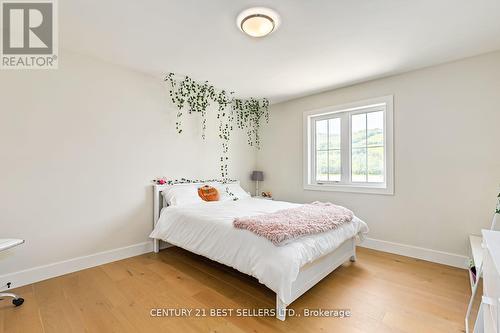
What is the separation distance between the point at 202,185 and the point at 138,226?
106 centimetres

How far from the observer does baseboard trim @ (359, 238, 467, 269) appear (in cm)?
272

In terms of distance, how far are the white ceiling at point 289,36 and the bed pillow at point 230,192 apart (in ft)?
5.77

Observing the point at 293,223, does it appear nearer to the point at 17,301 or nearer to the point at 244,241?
the point at 244,241

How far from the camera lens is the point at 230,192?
12.9ft

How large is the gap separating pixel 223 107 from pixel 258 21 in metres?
2.27

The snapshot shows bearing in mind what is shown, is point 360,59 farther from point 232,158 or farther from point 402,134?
point 232,158

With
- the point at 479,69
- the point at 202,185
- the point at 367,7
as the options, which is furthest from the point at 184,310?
the point at 479,69

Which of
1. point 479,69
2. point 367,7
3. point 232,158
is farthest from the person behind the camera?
point 232,158

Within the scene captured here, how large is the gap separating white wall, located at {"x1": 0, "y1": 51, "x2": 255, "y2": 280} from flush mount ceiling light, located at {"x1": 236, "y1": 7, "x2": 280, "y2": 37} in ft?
5.92

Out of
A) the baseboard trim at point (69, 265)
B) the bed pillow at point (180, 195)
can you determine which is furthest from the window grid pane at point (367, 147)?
the baseboard trim at point (69, 265)

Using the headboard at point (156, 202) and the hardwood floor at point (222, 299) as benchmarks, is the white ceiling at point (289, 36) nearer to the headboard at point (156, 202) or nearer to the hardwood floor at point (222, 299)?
the headboard at point (156, 202)

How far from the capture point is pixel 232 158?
4.41 metres

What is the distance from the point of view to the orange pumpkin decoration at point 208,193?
3508mm

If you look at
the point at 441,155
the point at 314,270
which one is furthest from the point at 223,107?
the point at 441,155
